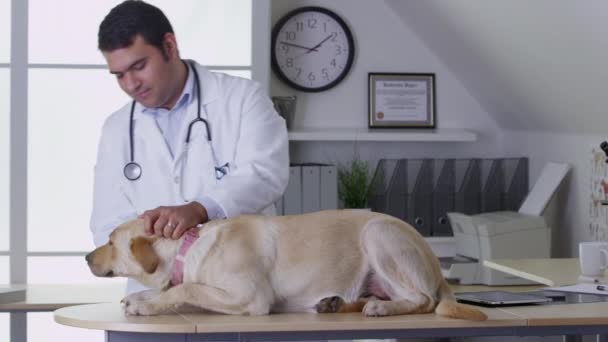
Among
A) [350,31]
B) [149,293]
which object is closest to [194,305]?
[149,293]

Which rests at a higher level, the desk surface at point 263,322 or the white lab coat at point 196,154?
the white lab coat at point 196,154

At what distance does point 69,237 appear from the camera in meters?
4.33

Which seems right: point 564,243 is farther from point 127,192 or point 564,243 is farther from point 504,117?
point 127,192

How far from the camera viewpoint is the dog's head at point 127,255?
2.12 metres

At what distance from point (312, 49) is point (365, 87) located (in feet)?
0.99

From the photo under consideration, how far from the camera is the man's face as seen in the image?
8.09ft

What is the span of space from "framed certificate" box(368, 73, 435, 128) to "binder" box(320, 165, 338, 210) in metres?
0.44

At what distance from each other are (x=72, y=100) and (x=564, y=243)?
2.04 meters

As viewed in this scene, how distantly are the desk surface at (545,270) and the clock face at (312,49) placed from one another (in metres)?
1.44

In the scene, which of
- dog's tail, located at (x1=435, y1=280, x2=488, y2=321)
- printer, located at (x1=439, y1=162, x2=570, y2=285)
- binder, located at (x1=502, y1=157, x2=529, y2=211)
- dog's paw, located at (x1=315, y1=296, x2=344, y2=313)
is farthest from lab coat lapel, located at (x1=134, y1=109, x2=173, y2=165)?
binder, located at (x1=502, y1=157, x2=529, y2=211)

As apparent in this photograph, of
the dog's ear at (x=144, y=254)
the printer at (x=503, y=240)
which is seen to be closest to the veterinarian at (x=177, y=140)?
the dog's ear at (x=144, y=254)

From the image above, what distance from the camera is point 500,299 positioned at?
2.32 m

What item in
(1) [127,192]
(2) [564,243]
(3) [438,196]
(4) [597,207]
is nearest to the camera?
(1) [127,192]

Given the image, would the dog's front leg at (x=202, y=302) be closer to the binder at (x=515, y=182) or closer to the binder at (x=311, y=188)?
the binder at (x=311, y=188)
